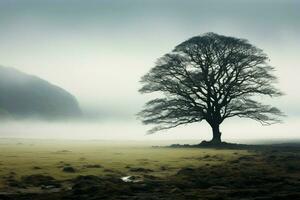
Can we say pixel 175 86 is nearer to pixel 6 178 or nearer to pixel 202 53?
pixel 202 53

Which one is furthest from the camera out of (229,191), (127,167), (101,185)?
(127,167)

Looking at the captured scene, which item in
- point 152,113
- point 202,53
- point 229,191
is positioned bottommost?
point 229,191

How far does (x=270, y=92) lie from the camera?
52656 millimetres

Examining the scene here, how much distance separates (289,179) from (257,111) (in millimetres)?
34796

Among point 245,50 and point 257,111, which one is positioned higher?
point 245,50

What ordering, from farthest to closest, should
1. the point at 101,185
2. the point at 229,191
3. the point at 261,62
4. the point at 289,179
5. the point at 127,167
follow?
the point at 261,62 < the point at 127,167 < the point at 289,179 < the point at 101,185 < the point at 229,191

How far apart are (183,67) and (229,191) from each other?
38778mm

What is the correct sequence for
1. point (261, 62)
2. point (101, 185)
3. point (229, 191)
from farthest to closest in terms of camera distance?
point (261, 62), point (101, 185), point (229, 191)

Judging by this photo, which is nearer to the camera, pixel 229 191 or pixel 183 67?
pixel 229 191

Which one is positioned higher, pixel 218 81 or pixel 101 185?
pixel 218 81

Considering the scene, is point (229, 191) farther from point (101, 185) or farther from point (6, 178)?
point (6, 178)

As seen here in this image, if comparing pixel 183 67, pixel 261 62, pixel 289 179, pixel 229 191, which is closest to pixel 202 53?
pixel 183 67

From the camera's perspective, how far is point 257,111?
175ft

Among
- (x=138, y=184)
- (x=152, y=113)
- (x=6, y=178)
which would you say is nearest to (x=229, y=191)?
(x=138, y=184)
